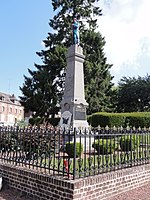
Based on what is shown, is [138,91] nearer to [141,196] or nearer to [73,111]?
[73,111]

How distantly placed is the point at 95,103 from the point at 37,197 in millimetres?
21635

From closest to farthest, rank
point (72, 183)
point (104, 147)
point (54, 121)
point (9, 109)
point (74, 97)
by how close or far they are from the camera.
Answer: point (72, 183) < point (104, 147) < point (74, 97) < point (54, 121) < point (9, 109)

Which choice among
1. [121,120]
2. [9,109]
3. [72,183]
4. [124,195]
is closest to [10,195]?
[72,183]

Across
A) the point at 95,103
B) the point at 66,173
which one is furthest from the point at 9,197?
the point at 95,103

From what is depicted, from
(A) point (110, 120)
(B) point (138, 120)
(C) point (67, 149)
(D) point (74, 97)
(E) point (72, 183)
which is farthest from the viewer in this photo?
(B) point (138, 120)

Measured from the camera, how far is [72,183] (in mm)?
4680

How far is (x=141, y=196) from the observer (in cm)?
570

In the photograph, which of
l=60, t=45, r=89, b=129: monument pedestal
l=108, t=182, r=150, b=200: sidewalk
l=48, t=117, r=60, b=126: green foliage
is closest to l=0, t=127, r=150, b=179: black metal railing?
l=108, t=182, r=150, b=200: sidewalk

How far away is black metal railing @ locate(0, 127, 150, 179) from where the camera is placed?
5.80m

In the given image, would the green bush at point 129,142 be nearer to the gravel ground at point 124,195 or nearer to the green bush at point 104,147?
the green bush at point 104,147

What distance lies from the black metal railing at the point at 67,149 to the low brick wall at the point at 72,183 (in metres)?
0.23

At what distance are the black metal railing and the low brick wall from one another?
231 millimetres

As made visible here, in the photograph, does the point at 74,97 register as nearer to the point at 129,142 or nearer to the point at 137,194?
the point at 129,142

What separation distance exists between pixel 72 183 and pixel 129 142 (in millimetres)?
2919
